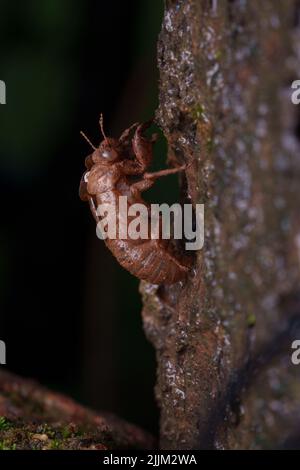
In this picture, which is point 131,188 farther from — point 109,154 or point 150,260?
point 150,260

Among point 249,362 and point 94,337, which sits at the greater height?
point 249,362

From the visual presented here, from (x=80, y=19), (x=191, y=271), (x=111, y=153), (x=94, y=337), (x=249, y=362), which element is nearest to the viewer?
(x=249, y=362)

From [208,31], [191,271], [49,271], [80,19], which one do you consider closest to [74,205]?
[49,271]

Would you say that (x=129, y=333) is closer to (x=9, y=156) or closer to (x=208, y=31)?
(x=9, y=156)

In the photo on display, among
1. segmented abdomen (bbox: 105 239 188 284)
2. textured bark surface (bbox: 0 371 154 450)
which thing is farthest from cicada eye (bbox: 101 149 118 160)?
textured bark surface (bbox: 0 371 154 450)

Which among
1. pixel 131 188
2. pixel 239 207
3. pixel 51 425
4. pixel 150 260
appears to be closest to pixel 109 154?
pixel 131 188

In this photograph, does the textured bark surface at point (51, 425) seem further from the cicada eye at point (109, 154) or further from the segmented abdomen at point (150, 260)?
the cicada eye at point (109, 154)

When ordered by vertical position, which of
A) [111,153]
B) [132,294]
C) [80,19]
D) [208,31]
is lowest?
[132,294]

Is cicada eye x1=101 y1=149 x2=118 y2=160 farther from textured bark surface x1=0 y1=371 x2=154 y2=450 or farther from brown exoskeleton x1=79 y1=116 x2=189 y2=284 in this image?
textured bark surface x1=0 y1=371 x2=154 y2=450
